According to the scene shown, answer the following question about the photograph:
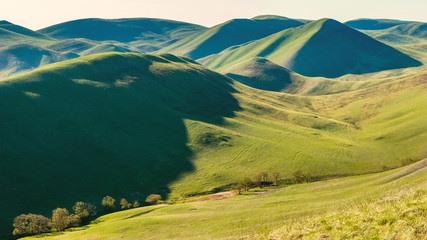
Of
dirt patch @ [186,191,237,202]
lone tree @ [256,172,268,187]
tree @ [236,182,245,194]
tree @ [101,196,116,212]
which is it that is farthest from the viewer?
lone tree @ [256,172,268,187]

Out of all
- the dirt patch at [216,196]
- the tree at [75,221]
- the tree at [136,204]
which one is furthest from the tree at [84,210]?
the dirt patch at [216,196]

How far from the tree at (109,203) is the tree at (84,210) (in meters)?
3.60

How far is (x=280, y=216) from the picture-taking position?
48750 millimetres

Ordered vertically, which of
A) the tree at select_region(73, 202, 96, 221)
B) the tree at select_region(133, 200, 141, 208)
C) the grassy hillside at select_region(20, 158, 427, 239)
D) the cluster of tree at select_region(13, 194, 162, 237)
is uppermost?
the grassy hillside at select_region(20, 158, 427, 239)

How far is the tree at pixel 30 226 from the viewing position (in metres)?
77.2

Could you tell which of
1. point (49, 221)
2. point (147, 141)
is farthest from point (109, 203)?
point (147, 141)

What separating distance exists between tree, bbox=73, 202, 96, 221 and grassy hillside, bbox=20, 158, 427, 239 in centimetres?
560

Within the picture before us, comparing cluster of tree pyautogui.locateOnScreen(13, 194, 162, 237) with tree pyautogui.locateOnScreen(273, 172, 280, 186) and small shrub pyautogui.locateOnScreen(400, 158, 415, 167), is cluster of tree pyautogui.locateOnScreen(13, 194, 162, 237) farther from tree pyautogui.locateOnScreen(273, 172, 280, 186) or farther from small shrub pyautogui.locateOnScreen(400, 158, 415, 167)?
small shrub pyautogui.locateOnScreen(400, 158, 415, 167)

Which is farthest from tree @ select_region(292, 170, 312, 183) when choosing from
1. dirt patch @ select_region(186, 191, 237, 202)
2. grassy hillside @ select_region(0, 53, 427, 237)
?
dirt patch @ select_region(186, 191, 237, 202)

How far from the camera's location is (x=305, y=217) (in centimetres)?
4103

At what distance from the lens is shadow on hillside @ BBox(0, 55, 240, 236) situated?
335 feet

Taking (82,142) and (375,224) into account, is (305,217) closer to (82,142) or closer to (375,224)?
(375,224)

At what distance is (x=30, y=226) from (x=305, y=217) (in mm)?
76075

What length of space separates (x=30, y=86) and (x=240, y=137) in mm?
120780
